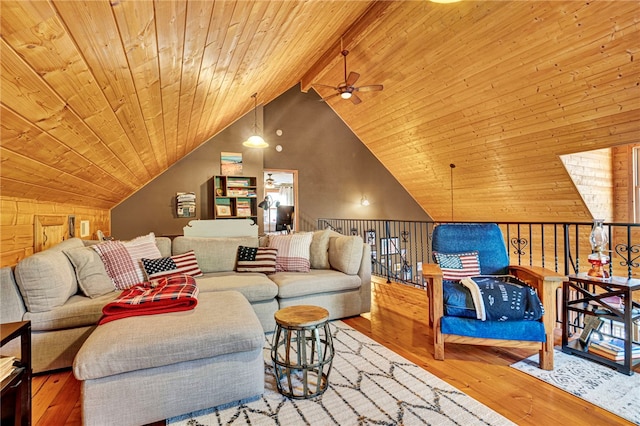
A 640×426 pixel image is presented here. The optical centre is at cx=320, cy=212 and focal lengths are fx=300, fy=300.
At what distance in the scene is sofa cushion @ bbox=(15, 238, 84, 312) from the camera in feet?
6.23

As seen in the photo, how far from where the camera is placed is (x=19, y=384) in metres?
1.22

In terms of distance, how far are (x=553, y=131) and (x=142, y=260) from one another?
535cm

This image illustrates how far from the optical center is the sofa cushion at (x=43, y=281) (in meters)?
1.90

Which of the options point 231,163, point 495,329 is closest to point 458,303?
point 495,329

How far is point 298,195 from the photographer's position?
6.91 metres

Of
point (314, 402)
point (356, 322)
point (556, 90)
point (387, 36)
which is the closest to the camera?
point (314, 402)

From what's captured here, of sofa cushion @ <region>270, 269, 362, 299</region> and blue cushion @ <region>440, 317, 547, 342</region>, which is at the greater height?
sofa cushion @ <region>270, 269, 362, 299</region>

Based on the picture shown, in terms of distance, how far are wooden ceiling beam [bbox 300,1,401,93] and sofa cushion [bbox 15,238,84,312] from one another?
3684 millimetres

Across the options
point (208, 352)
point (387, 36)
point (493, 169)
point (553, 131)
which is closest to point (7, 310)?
point (208, 352)

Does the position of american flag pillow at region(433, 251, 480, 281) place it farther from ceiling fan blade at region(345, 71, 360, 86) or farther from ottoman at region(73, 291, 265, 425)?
ceiling fan blade at region(345, 71, 360, 86)

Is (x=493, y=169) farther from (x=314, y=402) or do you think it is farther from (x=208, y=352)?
(x=208, y=352)

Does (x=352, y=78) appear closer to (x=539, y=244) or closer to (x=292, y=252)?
(x=292, y=252)

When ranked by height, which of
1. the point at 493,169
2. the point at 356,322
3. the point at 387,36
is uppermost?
the point at 387,36

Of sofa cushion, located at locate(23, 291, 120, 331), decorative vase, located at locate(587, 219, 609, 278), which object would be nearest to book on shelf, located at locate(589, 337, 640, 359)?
decorative vase, located at locate(587, 219, 609, 278)
